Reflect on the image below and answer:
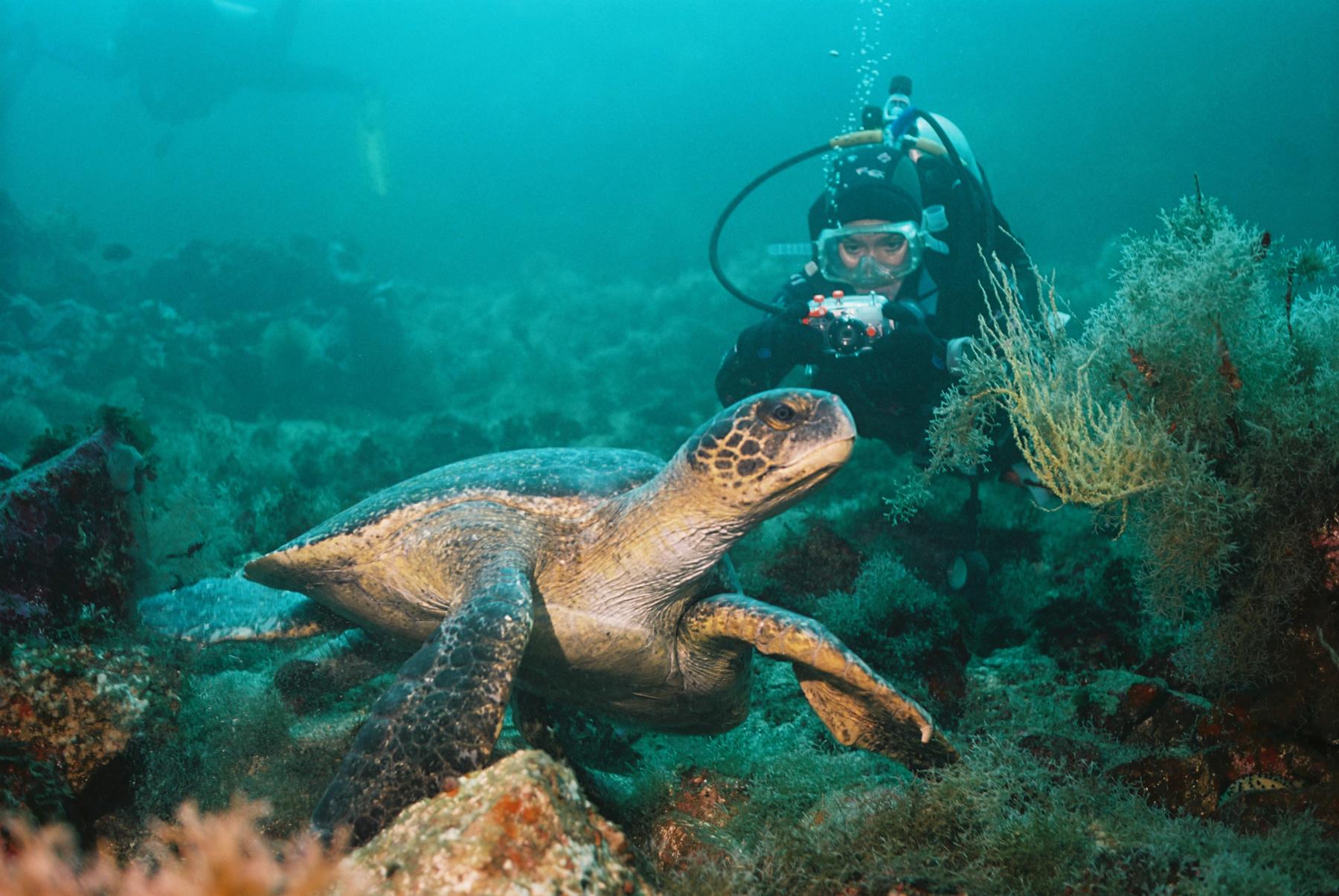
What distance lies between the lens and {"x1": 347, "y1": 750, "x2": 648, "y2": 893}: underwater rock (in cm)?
122

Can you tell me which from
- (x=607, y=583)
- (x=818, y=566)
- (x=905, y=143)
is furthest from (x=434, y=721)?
(x=905, y=143)

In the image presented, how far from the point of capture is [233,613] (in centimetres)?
341

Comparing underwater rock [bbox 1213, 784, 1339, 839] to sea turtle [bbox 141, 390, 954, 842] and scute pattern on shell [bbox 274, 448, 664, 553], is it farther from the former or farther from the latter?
scute pattern on shell [bbox 274, 448, 664, 553]

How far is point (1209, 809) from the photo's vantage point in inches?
86.0

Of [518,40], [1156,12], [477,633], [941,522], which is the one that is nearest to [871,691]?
[477,633]

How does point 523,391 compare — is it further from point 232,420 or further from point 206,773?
point 206,773

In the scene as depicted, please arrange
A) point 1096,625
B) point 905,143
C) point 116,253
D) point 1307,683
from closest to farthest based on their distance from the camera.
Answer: point 1307,683 < point 1096,625 < point 905,143 < point 116,253

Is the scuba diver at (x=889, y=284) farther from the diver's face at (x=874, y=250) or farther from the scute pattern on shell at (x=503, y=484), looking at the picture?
the scute pattern on shell at (x=503, y=484)

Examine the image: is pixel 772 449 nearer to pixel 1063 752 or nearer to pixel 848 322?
pixel 1063 752

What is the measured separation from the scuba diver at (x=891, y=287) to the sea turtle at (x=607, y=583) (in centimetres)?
242

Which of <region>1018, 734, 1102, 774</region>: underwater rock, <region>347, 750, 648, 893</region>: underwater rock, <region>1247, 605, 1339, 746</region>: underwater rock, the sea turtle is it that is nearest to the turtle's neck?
the sea turtle

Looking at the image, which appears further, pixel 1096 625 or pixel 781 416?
pixel 1096 625

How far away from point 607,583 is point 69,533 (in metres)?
2.38

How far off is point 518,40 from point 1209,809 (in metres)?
121
